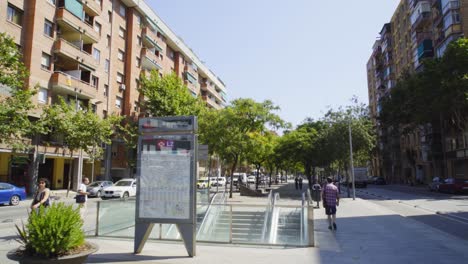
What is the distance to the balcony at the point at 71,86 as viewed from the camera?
30.1 m

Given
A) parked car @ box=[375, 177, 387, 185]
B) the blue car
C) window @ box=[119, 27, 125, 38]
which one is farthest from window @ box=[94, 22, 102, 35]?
parked car @ box=[375, 177, 387, 185]

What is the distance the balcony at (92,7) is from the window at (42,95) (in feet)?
31.4

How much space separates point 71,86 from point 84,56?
3.88 metres

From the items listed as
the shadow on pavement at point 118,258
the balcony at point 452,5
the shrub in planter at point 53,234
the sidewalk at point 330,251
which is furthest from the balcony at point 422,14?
the shrub in planter at point 53,234

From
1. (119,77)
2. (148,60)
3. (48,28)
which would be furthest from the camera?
(148,60)

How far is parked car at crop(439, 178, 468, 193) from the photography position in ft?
104

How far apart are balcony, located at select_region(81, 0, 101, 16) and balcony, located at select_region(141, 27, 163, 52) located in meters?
9.03

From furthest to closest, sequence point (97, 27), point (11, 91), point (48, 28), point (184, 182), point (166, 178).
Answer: point (97, 27)
point (48, 28)
point (11, 91)
point (166, 178)
point (184, 182)

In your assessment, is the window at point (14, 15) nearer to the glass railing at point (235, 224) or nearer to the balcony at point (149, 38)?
the balcony at point (149, 38)

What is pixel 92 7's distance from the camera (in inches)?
1375

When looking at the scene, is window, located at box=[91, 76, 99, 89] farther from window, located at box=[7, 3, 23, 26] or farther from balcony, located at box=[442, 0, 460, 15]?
balcony, located at box=[442, 0, 460, 15]

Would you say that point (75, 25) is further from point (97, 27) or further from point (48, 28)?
point (97, 27)

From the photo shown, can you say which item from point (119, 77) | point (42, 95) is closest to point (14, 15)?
point (42, 95)

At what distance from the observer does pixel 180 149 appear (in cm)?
802
